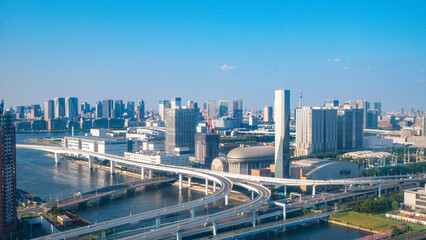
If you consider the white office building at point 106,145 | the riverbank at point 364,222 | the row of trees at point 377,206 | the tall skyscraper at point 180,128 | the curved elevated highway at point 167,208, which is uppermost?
the tall skyscraper at point 180,128

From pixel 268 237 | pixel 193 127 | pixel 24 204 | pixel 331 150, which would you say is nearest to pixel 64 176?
pixel 24 204

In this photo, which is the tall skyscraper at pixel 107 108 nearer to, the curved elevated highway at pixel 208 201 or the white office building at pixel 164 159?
the curved elevated highway at pixel 208 201

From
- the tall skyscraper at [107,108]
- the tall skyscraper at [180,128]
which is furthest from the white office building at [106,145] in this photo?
the tall skyscraper at [107,108]

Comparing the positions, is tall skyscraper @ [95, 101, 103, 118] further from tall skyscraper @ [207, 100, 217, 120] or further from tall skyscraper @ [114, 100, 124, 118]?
tall skyscraper @ [207, 100, 217, 120]

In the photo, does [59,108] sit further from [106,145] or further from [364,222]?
[364,222]

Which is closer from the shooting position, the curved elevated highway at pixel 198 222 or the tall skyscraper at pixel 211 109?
the curved elevated highway at pixel 198 222

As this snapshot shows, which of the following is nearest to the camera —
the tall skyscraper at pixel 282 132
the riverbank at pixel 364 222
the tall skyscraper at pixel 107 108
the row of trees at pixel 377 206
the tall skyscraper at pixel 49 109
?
the riverbank at pixel 364 222

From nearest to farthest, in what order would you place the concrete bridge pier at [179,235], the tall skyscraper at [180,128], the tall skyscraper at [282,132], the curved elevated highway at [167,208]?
the curved elevated highway at [167,208]
the concrete bridge pier at [179,235]
the tall skyscraper at [282,132]
the tall skyscraper at [180,128]
